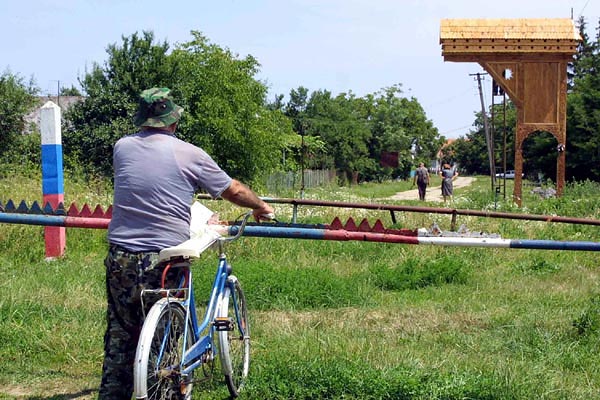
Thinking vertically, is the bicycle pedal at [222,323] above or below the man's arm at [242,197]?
below

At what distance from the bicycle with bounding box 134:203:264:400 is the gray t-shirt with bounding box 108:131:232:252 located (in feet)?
0.56

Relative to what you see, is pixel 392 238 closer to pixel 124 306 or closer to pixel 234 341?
pixel 234 341

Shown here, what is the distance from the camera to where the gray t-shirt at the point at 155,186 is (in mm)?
4164

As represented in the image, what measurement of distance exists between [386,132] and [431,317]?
7752 cm

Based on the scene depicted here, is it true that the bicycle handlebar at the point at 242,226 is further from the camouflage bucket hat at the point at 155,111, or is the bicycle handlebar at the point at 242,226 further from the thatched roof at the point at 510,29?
the thatched roof at the point at 510,29

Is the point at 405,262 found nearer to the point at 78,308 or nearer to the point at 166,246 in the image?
the point at 78,308

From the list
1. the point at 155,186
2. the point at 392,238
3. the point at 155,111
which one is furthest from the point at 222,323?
the point at 392,238

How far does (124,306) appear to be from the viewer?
421 cm

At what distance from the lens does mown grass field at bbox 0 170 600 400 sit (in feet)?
16.0

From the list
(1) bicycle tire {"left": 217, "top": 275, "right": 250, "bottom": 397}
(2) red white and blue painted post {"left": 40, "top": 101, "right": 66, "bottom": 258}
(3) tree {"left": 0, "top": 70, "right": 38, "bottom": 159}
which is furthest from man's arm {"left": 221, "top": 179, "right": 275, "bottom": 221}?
(3) tree {"left": 0, "top": 70, "right": 38, "bottom": 159}

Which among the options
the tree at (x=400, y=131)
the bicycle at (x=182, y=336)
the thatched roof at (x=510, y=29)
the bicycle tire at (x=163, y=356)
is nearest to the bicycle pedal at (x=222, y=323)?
the bicycle at (x=182, y=336)

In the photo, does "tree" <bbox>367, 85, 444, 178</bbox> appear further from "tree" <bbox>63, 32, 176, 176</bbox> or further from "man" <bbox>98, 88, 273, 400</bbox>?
"man" <bbox>98, 88, 273, 400</bbox>

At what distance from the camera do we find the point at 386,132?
274 ft

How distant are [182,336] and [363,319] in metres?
3.04
